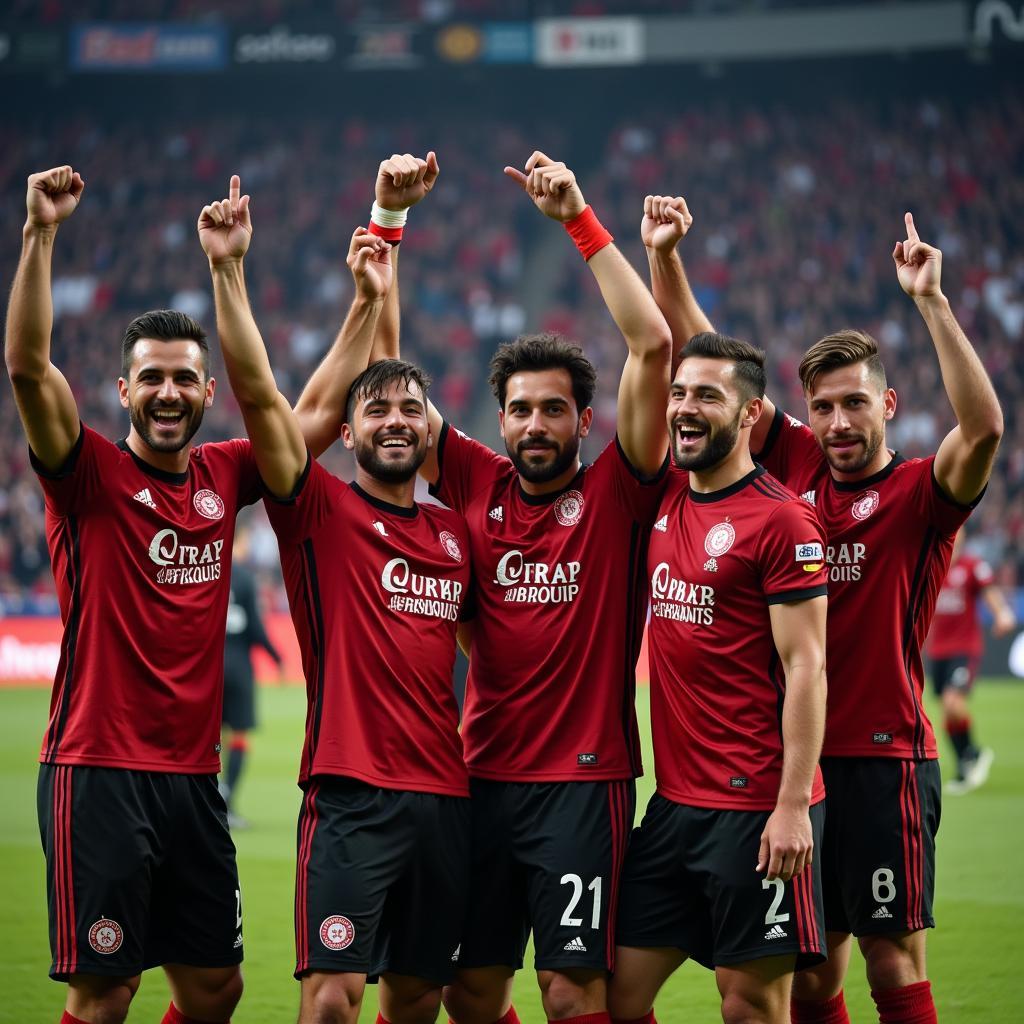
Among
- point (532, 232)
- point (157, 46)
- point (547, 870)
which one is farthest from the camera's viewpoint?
point (532, 232)

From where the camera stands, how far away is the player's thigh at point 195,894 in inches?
190

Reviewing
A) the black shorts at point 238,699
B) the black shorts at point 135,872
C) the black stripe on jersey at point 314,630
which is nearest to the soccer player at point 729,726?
the black stripe on jersey at point 314,630

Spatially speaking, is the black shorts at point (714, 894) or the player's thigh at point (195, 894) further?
the player's thigh at point (195, 894)

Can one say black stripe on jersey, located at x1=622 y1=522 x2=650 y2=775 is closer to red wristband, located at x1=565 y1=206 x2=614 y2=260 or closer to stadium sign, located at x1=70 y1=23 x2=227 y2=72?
red wristband, located at x1=565 y1=206 x2=614 y2=260

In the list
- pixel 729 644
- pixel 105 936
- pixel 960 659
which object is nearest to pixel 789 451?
pixel 729 644

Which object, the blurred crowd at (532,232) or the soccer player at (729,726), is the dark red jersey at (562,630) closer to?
the soccer player at (729,726)

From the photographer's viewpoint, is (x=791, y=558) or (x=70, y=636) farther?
(x=70, y=636)

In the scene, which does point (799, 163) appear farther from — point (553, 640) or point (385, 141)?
point (553, 640)

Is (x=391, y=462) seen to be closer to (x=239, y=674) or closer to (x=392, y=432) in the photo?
(x=392, y=432)

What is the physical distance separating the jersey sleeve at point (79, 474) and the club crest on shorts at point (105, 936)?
4.49ft

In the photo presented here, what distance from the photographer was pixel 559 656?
4848mm

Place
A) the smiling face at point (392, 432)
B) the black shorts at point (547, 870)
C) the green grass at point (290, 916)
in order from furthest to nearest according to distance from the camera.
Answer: the green grass at point (290, 916)
the smiling face at point (392, 432)
the black shorts at point (547, 870)

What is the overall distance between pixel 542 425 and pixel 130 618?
5.10ft

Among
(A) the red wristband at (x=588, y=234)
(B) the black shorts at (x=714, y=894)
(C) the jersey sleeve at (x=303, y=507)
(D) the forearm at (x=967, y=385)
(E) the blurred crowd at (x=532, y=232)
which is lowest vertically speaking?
(B) the black shorts at (x=714, y=894)
